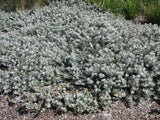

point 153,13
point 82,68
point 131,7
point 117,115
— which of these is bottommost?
point 117,115

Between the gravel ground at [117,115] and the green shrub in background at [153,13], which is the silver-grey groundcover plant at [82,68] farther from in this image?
the green shrub in background at [153,13]

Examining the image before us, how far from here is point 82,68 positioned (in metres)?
3.10

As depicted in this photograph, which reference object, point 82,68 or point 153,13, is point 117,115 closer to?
point 82,68

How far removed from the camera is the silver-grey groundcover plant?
109 inches

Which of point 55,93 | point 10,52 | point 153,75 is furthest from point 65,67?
point 153,75

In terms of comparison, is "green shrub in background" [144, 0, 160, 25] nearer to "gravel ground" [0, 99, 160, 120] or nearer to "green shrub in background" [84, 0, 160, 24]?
"green shrub in background" [84, 0, 160, 24]

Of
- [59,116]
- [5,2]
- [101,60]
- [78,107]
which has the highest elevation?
[5,2]

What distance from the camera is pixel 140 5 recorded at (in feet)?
17.4

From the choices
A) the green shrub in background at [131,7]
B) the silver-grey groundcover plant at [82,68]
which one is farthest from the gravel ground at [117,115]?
the green shrub in background at [131,7]

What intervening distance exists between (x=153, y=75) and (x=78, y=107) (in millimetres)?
1199

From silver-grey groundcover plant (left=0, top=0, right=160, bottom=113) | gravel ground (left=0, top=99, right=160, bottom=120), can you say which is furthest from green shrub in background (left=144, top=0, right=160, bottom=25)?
gravel ground (left=0, top=99, right=160, bottom=120)

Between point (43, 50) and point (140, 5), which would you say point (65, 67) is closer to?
point (43, 50)

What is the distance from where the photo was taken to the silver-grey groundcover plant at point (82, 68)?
9.07 feet

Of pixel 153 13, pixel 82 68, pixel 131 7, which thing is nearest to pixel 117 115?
pixel 82 68
